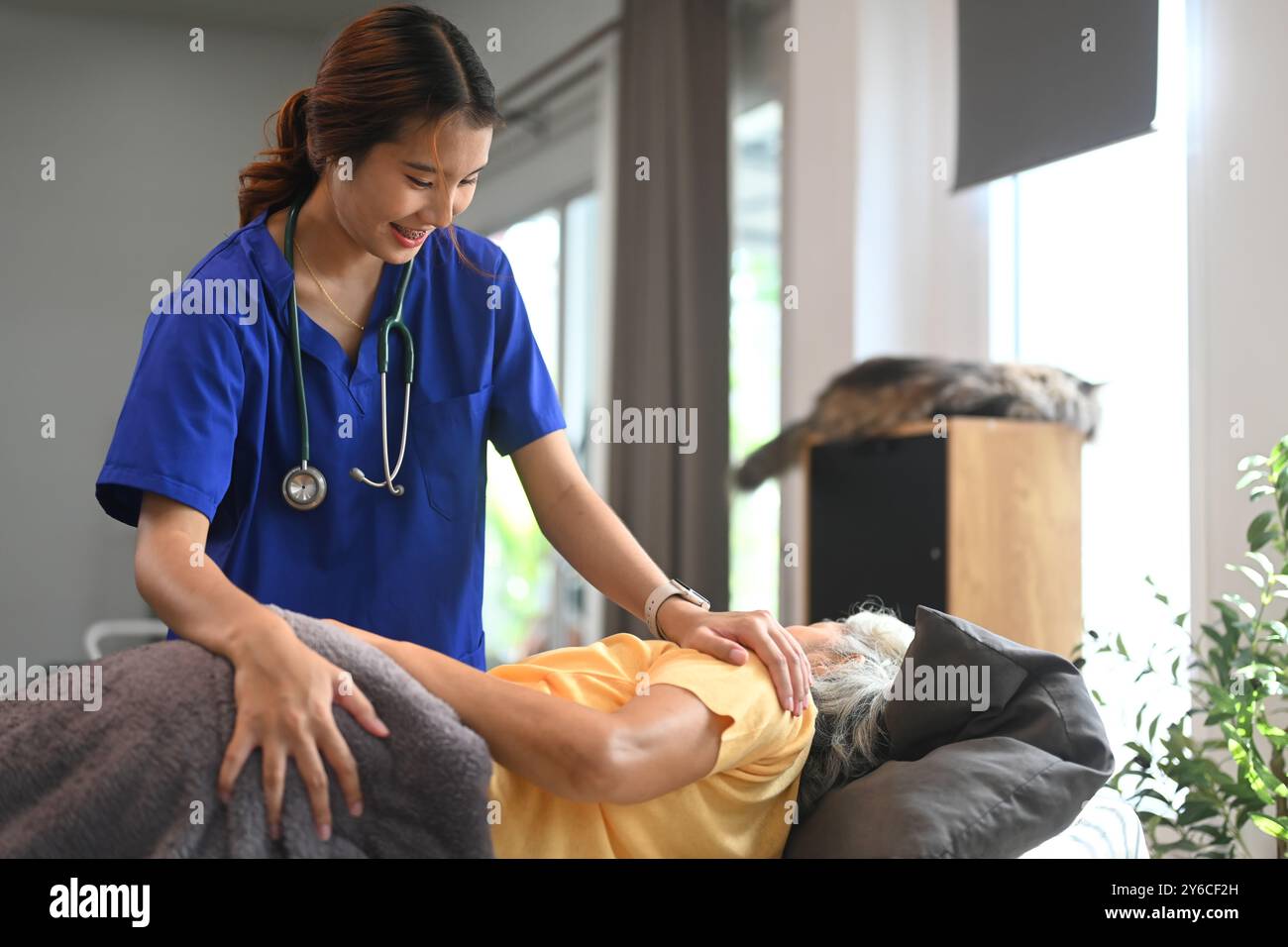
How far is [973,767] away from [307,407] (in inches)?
31.6

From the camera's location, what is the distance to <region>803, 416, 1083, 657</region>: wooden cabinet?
2.50 m

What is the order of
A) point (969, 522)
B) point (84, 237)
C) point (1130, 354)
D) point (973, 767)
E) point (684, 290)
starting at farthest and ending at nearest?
point (84, 237), point (684, 290), point (1130, 354), point (969, 522), point (973, 767)

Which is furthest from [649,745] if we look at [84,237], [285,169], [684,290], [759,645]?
[84,237]

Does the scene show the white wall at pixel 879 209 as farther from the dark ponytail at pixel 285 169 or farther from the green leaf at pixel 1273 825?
the dark ponytail at pixel 285 169

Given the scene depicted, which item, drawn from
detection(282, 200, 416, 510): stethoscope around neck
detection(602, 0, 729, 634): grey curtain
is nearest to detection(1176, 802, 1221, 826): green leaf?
detection(282, 200, 416, 510): stethoscope around neck

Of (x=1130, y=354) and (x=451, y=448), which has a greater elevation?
(x=1130, y=354)

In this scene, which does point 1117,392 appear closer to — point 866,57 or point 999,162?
point 999,162

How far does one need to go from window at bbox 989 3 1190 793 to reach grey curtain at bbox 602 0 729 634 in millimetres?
1032

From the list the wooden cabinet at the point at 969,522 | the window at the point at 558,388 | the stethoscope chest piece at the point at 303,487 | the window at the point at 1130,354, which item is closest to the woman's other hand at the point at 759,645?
the stethoscope chest piece at the point at 303,487

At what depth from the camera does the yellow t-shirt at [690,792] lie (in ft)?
3.43

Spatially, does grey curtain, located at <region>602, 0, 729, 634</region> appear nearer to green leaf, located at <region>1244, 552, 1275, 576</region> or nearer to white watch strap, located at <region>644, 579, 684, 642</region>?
green leaf, located at <region>1244, 552, 1275, 576</region>

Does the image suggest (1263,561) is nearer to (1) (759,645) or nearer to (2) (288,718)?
(1) (759,645)

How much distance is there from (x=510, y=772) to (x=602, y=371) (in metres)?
3.37

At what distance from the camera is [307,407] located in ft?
4.40
